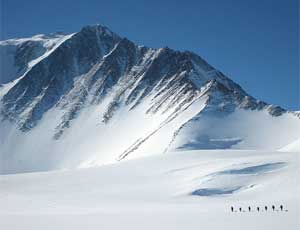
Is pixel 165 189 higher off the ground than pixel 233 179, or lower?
lower

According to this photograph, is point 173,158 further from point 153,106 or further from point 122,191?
point 153,106

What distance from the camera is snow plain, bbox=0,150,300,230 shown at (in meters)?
41.4

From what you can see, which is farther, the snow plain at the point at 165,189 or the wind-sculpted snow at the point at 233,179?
the wind-sculpted snow at the point at 233,179

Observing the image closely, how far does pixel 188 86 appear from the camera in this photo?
183 m

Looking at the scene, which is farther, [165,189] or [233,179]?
[233,179]

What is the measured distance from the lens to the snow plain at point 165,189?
41438 mm

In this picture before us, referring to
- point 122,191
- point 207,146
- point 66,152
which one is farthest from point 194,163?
point 66,152

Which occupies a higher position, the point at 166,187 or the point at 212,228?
the point at 212,228

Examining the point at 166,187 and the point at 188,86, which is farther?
the point at 188,86

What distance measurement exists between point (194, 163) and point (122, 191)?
52.5 feet

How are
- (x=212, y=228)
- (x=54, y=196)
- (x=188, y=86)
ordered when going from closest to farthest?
(x=212, y=228), (x=54, y=196), (x=188, y=86)

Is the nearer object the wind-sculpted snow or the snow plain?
the snow plain

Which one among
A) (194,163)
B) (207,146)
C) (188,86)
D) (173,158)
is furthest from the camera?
(188,86)

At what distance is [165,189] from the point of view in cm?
6347
